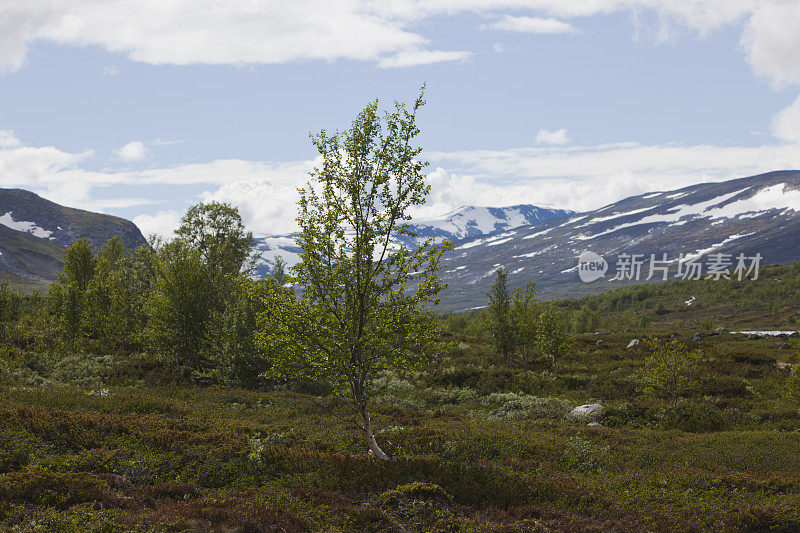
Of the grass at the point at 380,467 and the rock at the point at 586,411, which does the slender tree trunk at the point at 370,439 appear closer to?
the grass at the point at 380,467

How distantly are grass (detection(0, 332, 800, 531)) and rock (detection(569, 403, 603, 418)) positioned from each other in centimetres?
52

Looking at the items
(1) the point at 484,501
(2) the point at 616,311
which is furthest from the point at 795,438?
(2) the point at 616,311

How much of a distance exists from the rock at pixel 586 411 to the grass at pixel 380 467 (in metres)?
0.52

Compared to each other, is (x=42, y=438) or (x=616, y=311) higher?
(x=42, y=438)

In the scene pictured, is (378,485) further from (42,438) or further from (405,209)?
(42,438)

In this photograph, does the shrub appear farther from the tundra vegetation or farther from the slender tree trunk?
the slender tree trunk

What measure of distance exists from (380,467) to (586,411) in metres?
18.6

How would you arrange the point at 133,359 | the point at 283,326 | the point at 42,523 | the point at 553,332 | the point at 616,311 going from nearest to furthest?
the point at 42,523 → the point at 283,326 → the point at 133,359 → the point at 553,332 → the point at 616,311

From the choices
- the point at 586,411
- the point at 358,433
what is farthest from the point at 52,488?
the point at 586,411

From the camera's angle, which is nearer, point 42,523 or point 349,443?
point 42,523

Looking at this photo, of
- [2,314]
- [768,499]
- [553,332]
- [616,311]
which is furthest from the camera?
[616,311]

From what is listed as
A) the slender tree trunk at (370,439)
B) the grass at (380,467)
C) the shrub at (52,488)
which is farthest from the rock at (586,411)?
the shrub at (52,488)

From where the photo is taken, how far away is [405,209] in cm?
1716

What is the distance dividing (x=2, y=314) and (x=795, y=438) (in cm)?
4722
